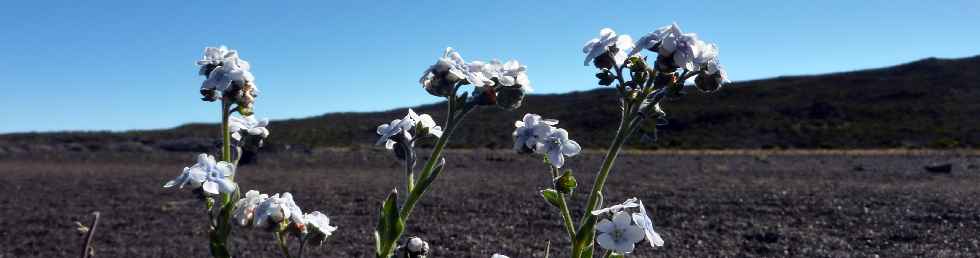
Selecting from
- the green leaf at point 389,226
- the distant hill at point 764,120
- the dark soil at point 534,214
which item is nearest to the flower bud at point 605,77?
the green leaf at point 389,226

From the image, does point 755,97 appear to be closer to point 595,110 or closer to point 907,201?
point 595,110

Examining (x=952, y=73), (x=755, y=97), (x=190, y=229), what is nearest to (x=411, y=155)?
(x=190, y=229)

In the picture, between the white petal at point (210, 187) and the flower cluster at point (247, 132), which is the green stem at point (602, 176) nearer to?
the white petal at point (210, 187)

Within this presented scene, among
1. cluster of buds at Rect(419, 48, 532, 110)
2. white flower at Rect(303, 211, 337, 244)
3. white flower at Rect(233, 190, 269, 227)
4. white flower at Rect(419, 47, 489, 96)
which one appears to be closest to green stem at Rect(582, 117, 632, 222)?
cluster of buds at Rect(419, 48, 532, 110)

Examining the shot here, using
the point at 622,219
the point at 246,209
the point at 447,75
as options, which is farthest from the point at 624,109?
the point at 246,209

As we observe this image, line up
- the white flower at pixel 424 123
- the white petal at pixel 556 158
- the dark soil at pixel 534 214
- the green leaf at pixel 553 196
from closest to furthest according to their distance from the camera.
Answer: the white petal at pixel 556 158
the green leaf at pixel 553 196
the white flower at pixel 424 123
the dark soil at pixel 534 214

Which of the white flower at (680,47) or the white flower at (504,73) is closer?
the white flower at (680,47)

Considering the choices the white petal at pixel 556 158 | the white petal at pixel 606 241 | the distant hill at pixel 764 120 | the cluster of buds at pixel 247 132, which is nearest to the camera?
the white petal at pixel 606 241

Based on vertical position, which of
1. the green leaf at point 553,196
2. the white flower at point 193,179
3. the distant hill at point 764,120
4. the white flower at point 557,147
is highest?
the white flower at point 557,147
